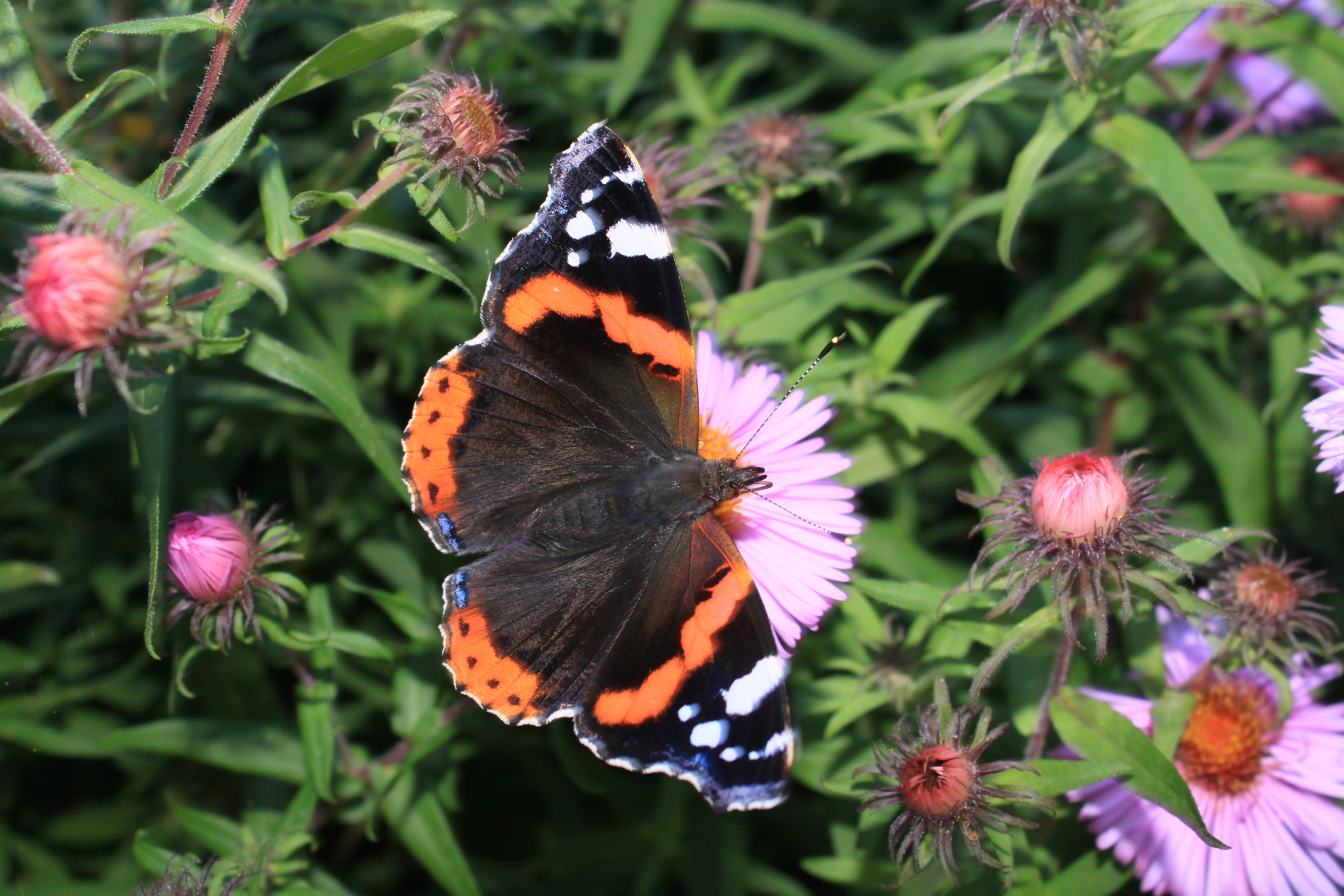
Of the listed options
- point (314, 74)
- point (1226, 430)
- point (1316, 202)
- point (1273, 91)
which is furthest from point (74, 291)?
point (1273, 91)

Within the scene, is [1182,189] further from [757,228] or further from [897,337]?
[757,228]

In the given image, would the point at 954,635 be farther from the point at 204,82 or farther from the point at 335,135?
the point at 335,135

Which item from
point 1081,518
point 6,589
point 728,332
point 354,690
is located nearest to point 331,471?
point 354,690

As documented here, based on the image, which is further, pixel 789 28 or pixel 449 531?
pixel 789 28

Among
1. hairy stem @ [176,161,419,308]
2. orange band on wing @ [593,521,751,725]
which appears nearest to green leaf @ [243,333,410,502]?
hairy stem @ [176,161,419,308]

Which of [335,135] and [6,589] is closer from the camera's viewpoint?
[6,589]

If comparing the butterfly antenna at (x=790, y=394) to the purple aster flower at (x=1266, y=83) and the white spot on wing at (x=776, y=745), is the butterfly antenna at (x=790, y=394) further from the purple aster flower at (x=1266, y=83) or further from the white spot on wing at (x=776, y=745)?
the purple aster flower at (x=1266, y=83)
